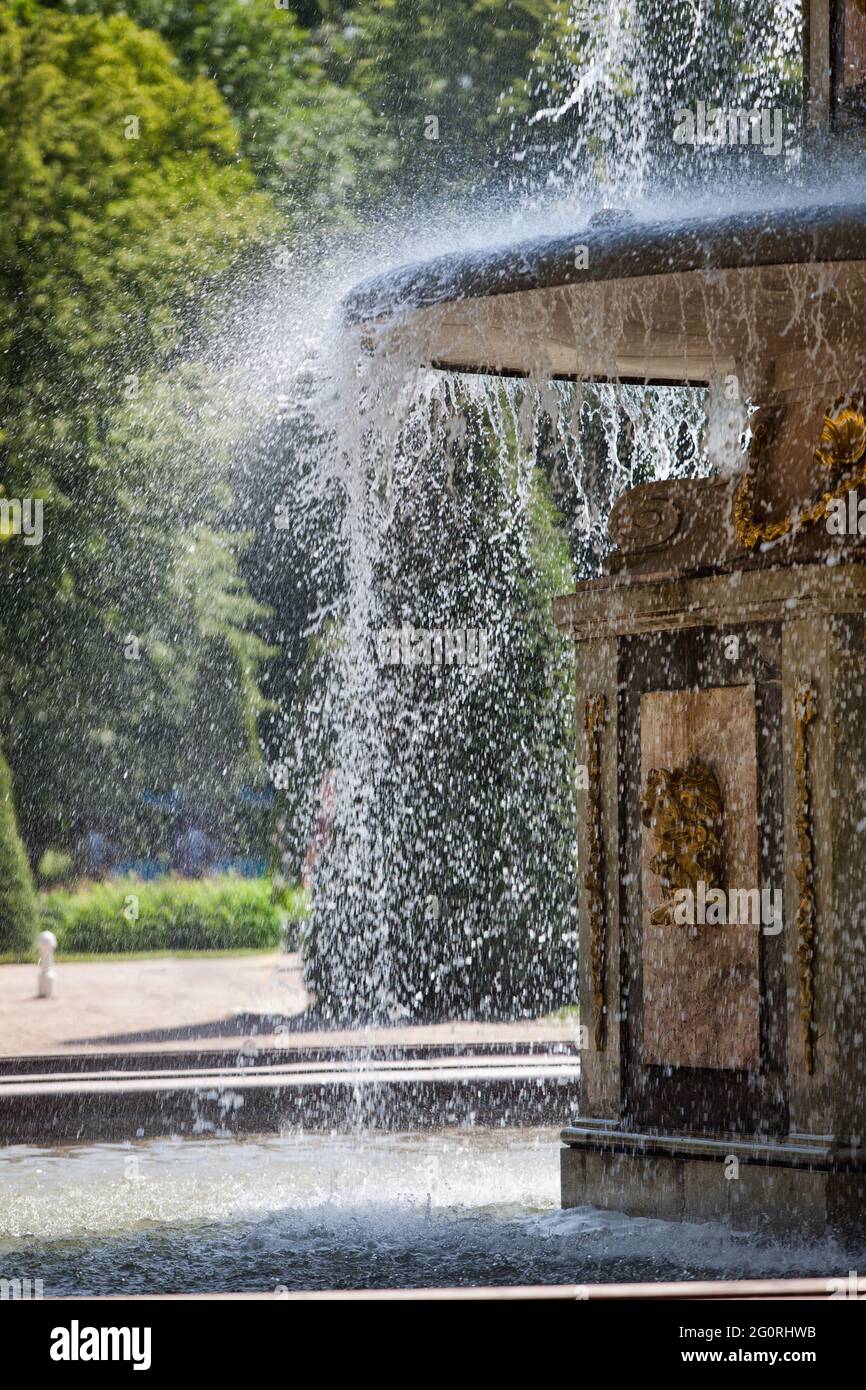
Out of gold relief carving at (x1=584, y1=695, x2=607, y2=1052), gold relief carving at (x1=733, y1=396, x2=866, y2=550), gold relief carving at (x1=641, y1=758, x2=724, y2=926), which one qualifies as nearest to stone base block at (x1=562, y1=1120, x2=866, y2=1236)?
gold relief carving at (x1=584, y1=695, x2=607, y2=1052)

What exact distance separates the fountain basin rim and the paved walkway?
8751 millimetres

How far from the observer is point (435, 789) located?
63.1 feet

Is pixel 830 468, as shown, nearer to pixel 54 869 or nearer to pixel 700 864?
pixel 700 864

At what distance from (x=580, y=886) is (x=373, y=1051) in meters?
7.27

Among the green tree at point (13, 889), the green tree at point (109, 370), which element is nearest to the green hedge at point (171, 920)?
Result: the green tree at point (13, 889)

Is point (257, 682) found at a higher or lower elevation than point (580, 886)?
higher

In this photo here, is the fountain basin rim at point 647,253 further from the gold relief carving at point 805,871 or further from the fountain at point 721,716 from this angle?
the gold relief carving at point 805,871

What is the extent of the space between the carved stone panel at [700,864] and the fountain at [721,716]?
0.01m

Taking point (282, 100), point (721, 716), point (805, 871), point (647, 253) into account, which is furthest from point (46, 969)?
point (647, 253)

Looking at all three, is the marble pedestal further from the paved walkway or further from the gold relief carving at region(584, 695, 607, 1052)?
the paved walkway

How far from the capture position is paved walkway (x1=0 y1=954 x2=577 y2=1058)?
16.8 m
